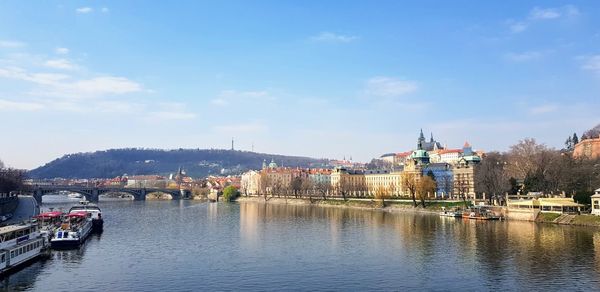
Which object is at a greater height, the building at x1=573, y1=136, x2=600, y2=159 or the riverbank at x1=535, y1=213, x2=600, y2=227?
the building at x1=573, y1=136, x2=600, y2=159

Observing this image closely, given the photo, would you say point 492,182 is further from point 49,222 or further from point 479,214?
point 49,222

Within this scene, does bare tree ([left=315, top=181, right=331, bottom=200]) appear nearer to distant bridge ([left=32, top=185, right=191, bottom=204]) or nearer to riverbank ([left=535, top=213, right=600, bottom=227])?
distant bridge ([left=32, top=185, right=191, bottom=204])

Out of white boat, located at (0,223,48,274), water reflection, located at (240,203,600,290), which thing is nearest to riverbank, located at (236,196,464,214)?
water reflection, located at (240,203,600,290)

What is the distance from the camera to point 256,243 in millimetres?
52938

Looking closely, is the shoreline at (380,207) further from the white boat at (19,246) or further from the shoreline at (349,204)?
the white boat at (19,246)

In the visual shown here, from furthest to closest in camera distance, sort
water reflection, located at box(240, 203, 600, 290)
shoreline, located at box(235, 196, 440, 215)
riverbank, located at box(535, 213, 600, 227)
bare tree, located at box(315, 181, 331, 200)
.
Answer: bare tree, located at box(315, 181, 331, 200) → shoreline, located at box(235, 196, 440, 215) → riverbank, located at box(535, 213, 600, 227) → water reflection, located at box(240, 203, 600, 290)

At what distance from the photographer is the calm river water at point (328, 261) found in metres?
33.5

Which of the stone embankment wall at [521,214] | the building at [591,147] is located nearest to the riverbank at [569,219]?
the stone embankment wall at [521,214]

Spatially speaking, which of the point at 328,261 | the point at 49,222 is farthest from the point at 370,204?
the point at 328,261

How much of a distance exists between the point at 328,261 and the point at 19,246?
78.6 ft

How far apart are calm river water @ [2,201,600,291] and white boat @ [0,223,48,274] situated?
1091 mm

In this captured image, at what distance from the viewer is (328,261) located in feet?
137

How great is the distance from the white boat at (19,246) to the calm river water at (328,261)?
42.9 inches

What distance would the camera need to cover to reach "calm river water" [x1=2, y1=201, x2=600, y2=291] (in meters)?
33.5
